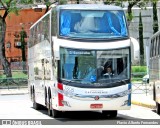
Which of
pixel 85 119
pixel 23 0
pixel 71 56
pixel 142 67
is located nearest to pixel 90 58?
pixel 71 56

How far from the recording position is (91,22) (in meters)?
22.7

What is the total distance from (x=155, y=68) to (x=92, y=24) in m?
4.95

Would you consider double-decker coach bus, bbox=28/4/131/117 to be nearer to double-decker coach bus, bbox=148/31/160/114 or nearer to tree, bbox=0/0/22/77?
double-decker coach bus, bbox=148/31/160/114

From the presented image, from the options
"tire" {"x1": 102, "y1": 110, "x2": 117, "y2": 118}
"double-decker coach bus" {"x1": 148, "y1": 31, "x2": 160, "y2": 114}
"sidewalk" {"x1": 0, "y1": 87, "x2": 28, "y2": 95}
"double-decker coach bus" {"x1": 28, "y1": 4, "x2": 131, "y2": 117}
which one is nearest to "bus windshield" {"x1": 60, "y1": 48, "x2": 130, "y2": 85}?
"double-decker coach bus" {"x1": 28, "y1": 4, "x2": 131, "y2": 117}

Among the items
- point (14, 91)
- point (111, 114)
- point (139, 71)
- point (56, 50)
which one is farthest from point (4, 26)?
point (56, 50)

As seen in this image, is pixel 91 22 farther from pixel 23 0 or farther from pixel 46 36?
pixel 23 0

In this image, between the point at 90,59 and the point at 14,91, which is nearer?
the point at 90,59

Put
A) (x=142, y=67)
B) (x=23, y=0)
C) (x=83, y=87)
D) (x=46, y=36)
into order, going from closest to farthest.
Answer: (x=83, y=87)
(x=46, y=36)
(x=23, y=0)
(x=142, y=67)

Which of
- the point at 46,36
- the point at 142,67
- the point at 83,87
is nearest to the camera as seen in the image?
the point at 83,87

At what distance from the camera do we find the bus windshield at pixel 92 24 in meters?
22.5

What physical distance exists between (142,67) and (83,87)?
4299cm

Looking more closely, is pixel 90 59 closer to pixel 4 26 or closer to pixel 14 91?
pixel 14 91

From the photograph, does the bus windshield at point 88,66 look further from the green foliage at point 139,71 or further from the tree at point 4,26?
the green foliage at point 139,71

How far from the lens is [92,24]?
22.7 m
